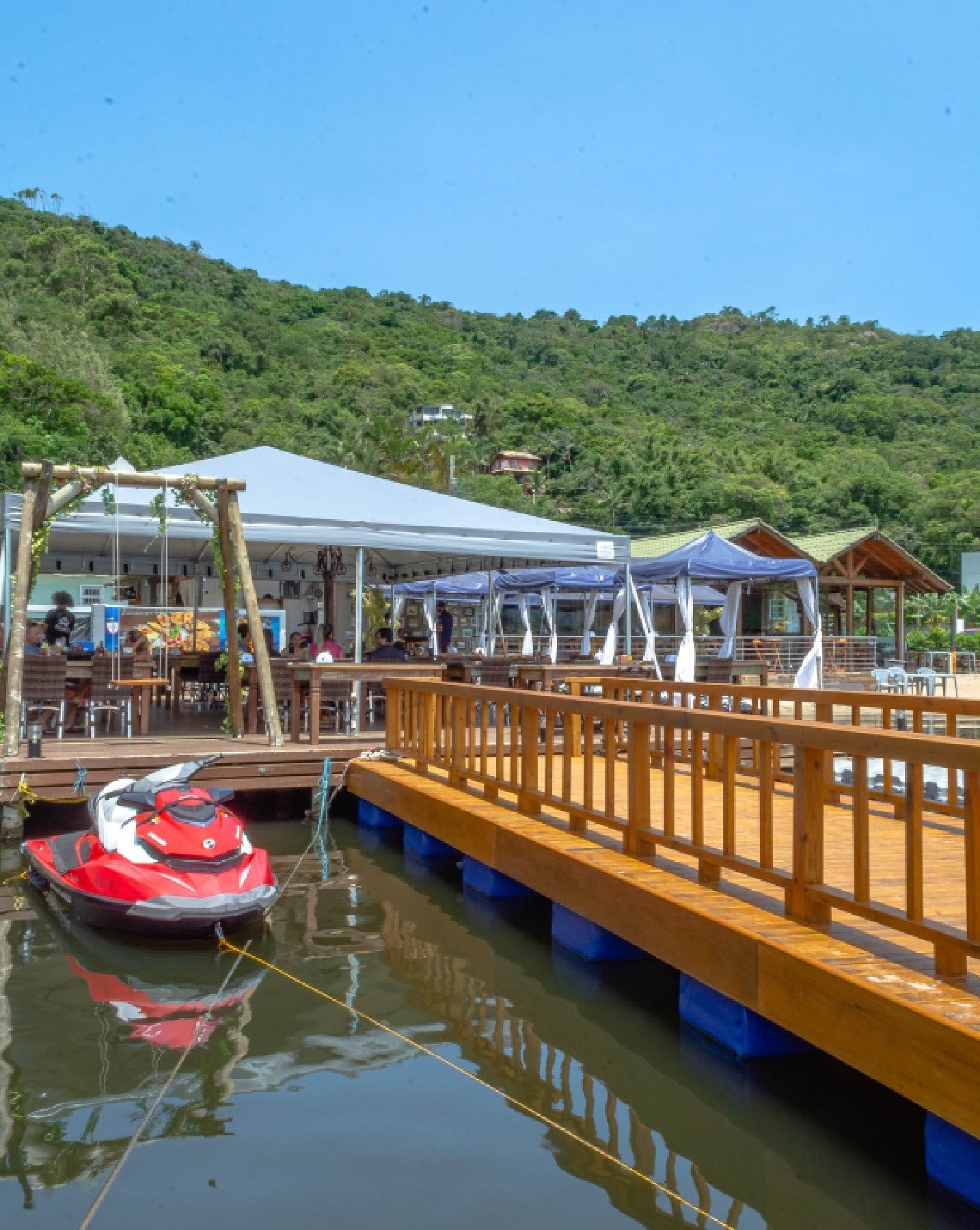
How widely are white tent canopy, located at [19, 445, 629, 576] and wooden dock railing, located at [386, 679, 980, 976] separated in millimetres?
2765

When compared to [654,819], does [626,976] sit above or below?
below

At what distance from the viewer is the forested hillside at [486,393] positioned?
147 ft

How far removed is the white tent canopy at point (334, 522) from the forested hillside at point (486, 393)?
23763 millimetres

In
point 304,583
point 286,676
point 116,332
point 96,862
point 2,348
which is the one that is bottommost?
point 96,862

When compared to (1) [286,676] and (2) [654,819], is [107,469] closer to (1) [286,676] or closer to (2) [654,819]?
(1) [286,676]

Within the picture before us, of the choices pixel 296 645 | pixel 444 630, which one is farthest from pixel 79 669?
pixel 444 630

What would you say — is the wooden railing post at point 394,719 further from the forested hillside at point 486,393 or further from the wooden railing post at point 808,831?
the forested hillside at point 486,393

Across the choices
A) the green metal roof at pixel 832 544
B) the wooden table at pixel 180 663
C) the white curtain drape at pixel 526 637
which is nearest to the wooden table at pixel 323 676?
the wooden table at pixel 180 663

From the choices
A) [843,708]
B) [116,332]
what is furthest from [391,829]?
[116,332]

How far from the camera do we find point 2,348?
41.6m

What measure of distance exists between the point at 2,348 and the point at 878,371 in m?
65.2

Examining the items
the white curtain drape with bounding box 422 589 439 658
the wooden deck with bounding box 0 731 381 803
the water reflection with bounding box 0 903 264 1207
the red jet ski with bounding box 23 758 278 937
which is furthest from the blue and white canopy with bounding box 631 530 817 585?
the water reflection with bounding box 0 903 264 1207

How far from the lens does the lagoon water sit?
3.59m

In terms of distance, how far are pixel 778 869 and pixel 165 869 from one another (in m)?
3.42
